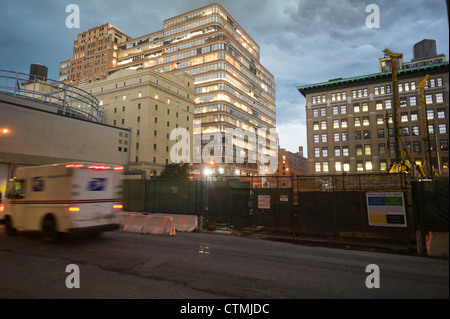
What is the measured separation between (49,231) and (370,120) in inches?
2533

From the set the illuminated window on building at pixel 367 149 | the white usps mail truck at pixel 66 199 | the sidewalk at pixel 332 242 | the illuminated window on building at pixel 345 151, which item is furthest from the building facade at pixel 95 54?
the sidewalk at pixel 332 242

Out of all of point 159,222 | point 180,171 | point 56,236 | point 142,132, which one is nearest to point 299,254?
point 159,222

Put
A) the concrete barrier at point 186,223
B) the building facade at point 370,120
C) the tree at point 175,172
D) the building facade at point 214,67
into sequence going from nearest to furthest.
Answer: the concrete barrier at point 186,223 → the building facade at point 370,120 → the tree at point 175,172 → the building facade at point 214,67

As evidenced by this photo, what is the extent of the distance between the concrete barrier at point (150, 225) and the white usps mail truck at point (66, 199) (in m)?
2.61

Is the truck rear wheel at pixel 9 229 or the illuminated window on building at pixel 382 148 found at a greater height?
the illuminated window on building at pixel 382 148

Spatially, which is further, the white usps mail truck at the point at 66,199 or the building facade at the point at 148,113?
the building facade at the point at 148,113

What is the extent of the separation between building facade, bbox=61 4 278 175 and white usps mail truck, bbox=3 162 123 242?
70.6 metres

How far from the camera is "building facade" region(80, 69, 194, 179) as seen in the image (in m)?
68.5

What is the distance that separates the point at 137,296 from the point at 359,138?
64.3 m

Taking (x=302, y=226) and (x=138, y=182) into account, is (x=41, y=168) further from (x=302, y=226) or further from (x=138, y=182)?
(x=302, y=226)

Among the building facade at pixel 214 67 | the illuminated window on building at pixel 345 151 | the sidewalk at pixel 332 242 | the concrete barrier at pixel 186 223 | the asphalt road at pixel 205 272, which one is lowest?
the sidewalk at pixel 332 242

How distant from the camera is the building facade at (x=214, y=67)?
284 ft

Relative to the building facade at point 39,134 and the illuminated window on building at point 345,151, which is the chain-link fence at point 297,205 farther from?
the illuminated window on building at point 345,151

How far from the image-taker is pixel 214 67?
87.5 m
